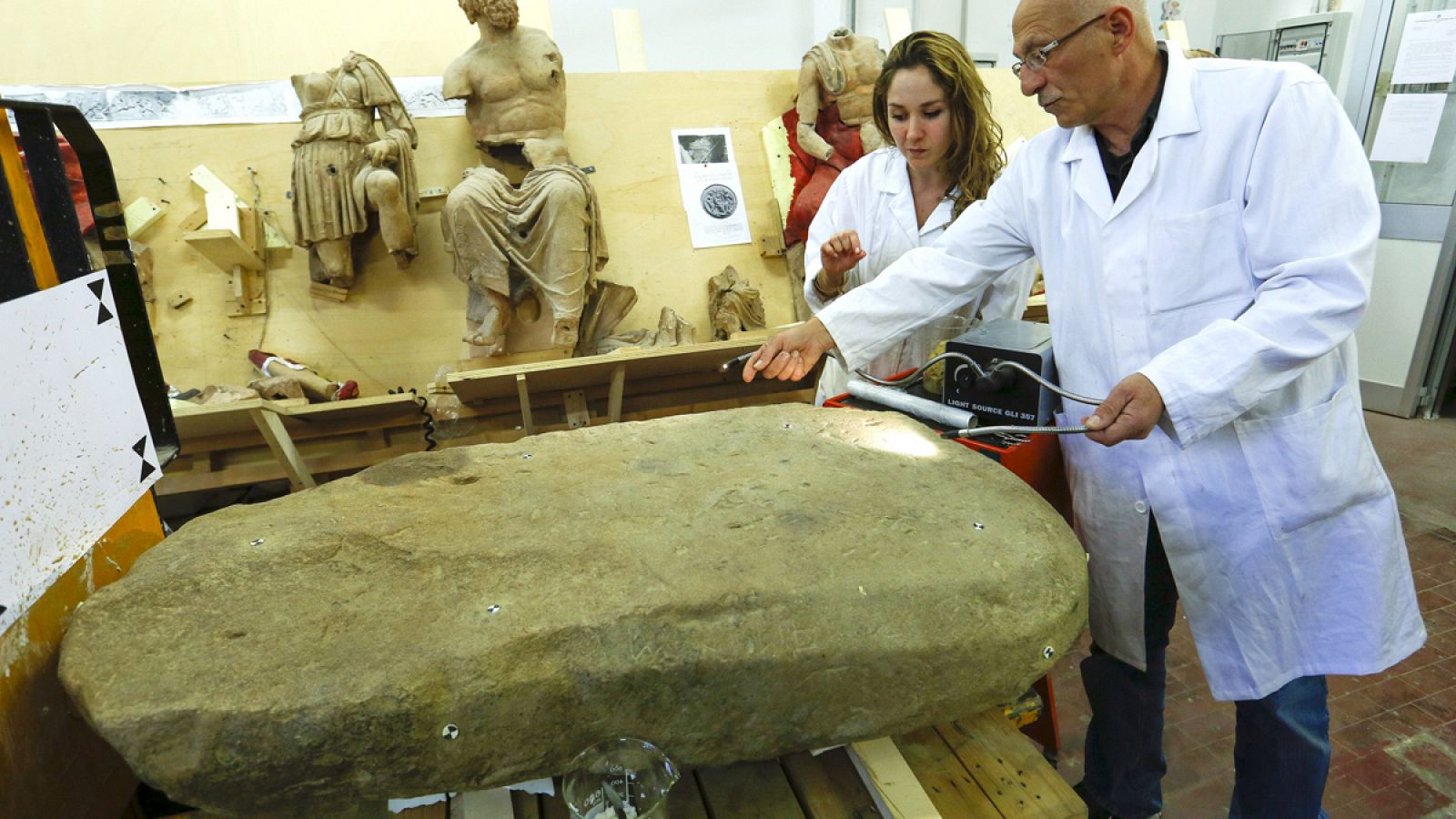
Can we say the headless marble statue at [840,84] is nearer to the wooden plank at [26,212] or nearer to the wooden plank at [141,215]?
the wooden plank at [141,215]

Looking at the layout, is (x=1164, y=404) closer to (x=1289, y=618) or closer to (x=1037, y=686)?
(x=1289, y=618)

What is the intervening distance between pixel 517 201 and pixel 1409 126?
5234 millimetres

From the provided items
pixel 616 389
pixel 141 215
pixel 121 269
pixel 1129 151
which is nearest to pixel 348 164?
pixel 141 215

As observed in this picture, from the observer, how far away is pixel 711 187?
3.91m

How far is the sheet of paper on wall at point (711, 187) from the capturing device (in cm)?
388

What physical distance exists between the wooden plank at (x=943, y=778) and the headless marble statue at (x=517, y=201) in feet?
7.33

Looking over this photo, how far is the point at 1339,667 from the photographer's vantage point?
1.53m

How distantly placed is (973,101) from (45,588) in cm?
229

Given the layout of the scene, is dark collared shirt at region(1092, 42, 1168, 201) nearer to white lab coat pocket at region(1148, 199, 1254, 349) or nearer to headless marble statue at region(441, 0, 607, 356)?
white lab coat pocket at region(1148, 199, 1254, 349)

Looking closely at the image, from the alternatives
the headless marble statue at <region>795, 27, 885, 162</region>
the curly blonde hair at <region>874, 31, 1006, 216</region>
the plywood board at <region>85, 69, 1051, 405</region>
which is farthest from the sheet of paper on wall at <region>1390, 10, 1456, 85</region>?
the curly blonde hair at <region>874, 31, 1006, 216</region>

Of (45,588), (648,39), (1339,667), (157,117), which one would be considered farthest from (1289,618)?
(648,39)

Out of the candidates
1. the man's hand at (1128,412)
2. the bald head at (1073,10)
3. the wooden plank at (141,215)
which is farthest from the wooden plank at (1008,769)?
the wooden plank at (141,215)

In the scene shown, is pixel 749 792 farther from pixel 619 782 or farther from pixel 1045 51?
pixel 1045 51

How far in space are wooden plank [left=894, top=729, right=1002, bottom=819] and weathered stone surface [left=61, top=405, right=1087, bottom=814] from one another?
0.50 ft
